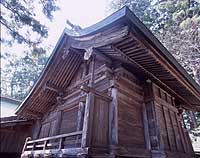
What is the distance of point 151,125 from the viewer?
182 inches

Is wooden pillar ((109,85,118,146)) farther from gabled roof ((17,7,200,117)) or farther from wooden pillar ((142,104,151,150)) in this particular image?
wooden pillar ((142,104,151,150))

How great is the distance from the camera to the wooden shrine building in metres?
3.41

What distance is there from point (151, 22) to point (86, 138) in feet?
39.8

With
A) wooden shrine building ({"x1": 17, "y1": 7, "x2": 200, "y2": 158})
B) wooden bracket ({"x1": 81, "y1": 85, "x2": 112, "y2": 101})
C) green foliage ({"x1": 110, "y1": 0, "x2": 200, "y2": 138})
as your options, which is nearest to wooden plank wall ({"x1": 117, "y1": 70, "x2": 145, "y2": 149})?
wooden shrine building ({"x1": 17, "y1": 7, "x2": 200, "y2": 158})

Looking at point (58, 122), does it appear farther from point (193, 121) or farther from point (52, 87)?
point (193, 121)

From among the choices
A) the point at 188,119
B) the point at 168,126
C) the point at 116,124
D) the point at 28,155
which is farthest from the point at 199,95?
the point at 188,119

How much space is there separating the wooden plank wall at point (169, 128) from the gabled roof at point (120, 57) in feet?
1.27

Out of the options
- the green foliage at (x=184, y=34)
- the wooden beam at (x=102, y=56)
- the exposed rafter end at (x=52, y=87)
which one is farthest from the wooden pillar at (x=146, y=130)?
the green foliage at (x=184, y=34)

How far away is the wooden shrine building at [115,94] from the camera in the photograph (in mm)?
3414

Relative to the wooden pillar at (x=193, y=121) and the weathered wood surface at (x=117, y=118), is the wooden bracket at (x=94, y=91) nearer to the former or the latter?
A: the weathered wood surface at (x=117, y=118)

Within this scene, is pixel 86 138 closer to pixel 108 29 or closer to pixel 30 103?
pixel 108 29

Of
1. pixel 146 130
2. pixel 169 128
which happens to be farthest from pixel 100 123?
pixel 169 128

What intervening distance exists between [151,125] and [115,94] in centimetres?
140

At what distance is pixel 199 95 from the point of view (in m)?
5.72
